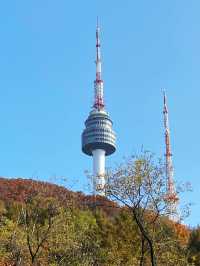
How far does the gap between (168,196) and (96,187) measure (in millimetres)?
4076

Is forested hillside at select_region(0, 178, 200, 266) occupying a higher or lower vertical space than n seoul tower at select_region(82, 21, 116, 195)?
lower

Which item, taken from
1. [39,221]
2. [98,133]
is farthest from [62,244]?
[98,133]

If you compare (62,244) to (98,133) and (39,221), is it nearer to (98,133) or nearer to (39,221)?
(39,221)

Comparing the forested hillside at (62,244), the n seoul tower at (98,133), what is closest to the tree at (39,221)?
the forested hillside at (62,244)

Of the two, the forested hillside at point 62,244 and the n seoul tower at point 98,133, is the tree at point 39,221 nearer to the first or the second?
the forested hillside at point 62,244

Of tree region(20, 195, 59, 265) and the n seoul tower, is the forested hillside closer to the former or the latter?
tree region(20, 195, 59, 265)

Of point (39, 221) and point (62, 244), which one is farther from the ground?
point (39, 221)

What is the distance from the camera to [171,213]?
1398 inches

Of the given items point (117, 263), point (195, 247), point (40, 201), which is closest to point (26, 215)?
point (40, 201)

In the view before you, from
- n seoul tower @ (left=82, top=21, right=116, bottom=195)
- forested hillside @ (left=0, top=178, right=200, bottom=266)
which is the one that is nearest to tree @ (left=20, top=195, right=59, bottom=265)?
forested hillside @ (left=0, top=178, right=200, bottom=266)

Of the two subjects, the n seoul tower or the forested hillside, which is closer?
the forested hillside

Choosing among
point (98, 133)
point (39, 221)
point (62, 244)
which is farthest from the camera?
point (98, 133)

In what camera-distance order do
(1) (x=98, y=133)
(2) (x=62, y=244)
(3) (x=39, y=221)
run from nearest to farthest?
(2) (x=62, y=244)
(3) (x=39, y=221)
(1) (x=98, y=133)

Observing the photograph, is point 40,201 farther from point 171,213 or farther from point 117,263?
point 171,213
